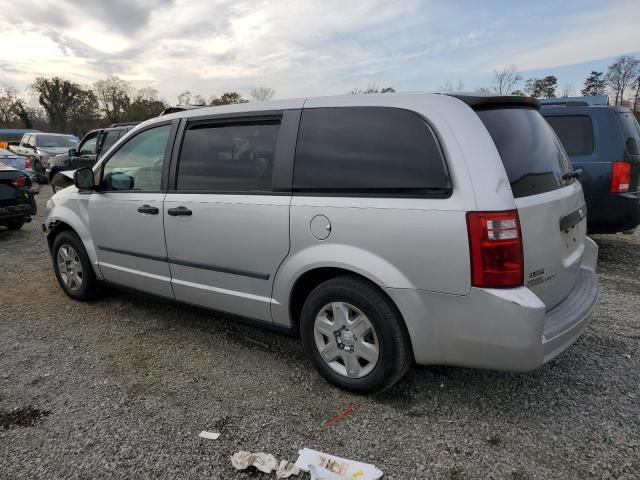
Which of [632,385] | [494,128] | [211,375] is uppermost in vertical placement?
[494,128]

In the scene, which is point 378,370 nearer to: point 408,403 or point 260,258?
point 408,403

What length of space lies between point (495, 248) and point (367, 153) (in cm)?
88

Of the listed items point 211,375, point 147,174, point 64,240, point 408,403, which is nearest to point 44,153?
point 64,240

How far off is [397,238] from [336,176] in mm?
561

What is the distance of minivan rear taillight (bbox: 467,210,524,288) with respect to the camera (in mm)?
2299

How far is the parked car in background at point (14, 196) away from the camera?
7500mm

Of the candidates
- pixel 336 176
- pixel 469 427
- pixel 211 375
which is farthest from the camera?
pixel 211 375

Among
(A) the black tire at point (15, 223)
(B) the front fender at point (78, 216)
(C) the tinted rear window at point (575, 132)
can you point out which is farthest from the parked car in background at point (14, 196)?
(C) the tinted rear window at point (575, 132)

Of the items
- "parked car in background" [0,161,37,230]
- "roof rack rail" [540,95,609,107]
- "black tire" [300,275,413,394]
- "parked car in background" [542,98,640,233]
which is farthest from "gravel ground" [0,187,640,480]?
"parked car in background" [0,161,37,230]

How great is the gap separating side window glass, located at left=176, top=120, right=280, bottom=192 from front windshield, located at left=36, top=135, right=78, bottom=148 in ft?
53.4

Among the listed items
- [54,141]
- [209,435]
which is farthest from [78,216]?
[54,141]

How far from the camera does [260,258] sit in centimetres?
309

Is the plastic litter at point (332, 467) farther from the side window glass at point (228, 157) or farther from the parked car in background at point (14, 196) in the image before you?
the parked car in background at point (14, 196)

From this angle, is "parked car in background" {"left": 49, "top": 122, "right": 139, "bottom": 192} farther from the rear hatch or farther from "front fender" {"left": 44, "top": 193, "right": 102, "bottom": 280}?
the rear hatch
